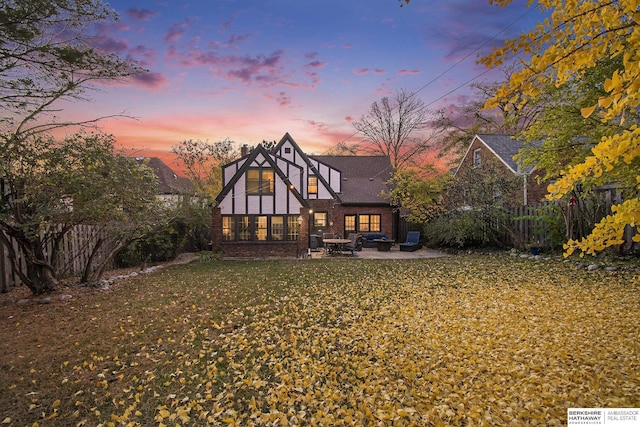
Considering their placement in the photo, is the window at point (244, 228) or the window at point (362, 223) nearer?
the window at point (244, 228)

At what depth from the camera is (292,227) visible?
1612 centimetres

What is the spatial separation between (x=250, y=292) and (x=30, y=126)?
5.55m

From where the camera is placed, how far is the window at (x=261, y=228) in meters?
16.0

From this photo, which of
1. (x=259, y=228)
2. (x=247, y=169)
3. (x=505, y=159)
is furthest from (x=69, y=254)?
(x=505, y=159)

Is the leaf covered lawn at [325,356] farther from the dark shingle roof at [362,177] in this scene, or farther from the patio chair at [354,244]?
the dark shingle roof at [362,177]

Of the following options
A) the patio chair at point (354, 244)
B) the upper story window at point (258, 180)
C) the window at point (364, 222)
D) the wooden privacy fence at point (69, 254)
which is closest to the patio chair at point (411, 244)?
the patio chair at point (354, 244)

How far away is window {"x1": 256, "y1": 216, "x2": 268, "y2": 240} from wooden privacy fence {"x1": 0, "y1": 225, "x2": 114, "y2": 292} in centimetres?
604

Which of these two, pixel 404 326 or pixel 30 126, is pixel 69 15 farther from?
pixel 404 326

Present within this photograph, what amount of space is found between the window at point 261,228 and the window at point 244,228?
42 cm

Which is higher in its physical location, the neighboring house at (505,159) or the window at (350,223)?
the neighboring house at (505,159)

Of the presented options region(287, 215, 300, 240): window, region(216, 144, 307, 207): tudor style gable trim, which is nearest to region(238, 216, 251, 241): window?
region(216, 144, 307, 207): tudor style gable trim

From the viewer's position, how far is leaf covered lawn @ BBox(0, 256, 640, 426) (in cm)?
320

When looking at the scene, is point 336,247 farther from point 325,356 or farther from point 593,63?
point 593,63

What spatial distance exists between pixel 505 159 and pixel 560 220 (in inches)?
329
